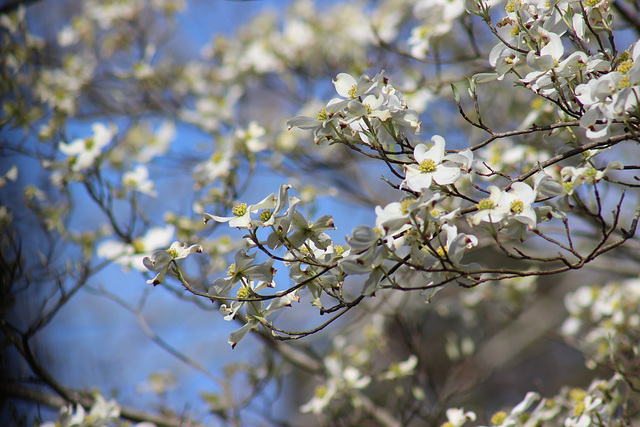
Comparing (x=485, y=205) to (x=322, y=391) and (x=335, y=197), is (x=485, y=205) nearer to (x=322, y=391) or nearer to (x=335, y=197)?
(x=322, y=391)

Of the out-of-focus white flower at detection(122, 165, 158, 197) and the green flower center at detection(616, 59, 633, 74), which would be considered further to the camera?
the out-of-focus white flower at detection(122, 165, 158, 197)

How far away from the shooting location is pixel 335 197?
2.92m

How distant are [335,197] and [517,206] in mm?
1957

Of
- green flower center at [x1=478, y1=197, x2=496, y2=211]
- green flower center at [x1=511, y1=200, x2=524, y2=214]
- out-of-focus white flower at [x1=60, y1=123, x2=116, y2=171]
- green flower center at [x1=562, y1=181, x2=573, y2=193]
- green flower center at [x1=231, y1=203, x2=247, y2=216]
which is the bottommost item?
green flower center at [x1=511, y1=200, x2=524, y2=214]

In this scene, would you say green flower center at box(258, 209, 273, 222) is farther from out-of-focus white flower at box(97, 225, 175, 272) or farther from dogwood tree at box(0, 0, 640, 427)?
out-of-focus white flower at box(97, 225, 175, 272)

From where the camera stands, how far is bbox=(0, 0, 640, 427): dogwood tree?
3.43ft

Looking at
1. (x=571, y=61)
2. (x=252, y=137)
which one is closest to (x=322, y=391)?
(x=252, y=137)

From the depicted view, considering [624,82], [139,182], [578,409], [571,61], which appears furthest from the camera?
[139,182]

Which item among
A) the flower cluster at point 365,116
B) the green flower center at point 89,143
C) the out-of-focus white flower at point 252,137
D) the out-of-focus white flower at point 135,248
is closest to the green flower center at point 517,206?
the flower cluster at point 365,116

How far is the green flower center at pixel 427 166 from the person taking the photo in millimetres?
1028

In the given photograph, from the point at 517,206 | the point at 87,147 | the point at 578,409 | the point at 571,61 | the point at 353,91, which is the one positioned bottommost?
the point at 578,409

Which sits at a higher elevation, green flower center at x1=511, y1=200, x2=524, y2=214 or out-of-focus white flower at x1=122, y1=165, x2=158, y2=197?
out-of-focus white flower at x1=122, y1=165, x2=158, y2=197

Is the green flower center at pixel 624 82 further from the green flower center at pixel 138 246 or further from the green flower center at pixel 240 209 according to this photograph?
the green flower center at pixel 138 246

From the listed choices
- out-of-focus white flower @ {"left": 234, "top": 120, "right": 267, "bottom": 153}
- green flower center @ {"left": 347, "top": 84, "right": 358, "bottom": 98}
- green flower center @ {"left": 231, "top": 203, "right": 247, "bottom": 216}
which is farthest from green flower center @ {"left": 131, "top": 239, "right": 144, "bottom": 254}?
green flower center @ {"left": 347, "top": 84, "right": 358, "bottom": 98}
